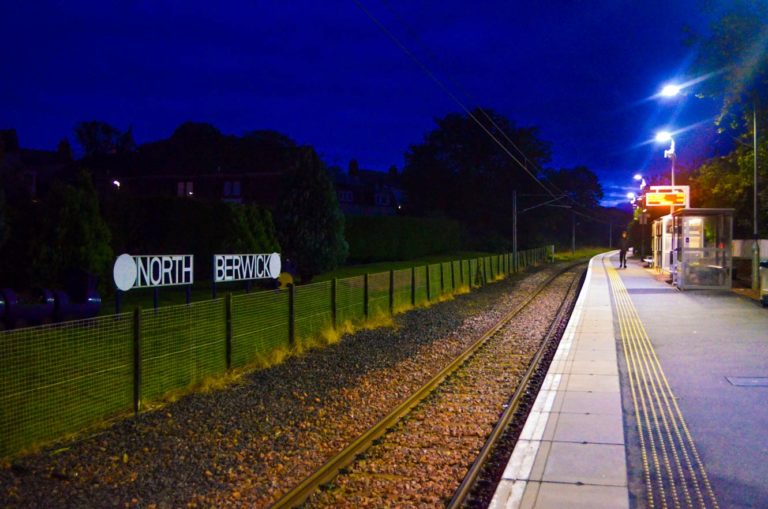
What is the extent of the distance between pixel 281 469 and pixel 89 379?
251cm

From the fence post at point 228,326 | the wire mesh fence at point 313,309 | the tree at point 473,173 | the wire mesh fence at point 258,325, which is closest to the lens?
the fence post at point 228,326

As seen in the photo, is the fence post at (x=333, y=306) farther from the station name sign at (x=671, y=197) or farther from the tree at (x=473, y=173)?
the tree at (x=473, y=173)

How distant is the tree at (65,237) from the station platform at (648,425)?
10804 mm

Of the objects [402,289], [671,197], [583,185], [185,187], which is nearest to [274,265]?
[402,289]

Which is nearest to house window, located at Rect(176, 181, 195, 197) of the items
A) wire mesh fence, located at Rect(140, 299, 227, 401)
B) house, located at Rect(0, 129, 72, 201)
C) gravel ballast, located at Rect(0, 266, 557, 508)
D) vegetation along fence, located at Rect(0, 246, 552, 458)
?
house, located at Rect(0, 129, 72, 201)

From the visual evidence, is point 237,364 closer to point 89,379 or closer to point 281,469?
point 89,379

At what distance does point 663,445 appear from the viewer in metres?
7.28

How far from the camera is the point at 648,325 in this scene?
17.5 metres

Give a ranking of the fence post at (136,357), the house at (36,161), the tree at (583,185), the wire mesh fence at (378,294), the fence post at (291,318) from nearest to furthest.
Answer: the fence post at (136,357), the fence post at (291,318), the wire mesh fence at (378,294), the house at (36,161), the tree at (583,185)

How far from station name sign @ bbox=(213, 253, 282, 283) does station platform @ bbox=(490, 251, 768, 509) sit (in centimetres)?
632

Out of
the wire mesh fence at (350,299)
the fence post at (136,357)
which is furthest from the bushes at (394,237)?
the fence post at (136,357)

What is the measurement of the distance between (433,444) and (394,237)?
38076 mm

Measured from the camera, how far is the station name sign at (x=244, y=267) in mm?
Answer: 13703

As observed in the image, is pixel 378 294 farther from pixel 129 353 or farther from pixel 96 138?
pixel 96 138
